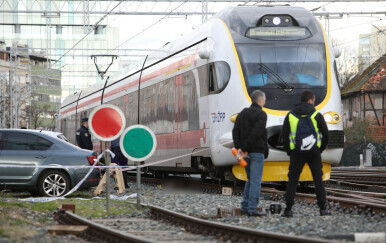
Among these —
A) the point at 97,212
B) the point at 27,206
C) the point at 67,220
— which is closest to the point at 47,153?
the point at 27,206

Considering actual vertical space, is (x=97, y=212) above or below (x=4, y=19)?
below

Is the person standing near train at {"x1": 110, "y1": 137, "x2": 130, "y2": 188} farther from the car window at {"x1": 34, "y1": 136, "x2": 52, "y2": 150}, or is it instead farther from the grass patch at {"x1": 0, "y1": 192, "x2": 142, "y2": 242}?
the grass patch at {"x1": 0, "y1": 192, "x2": 142, "y2": 242}

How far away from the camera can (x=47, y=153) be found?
16078mm

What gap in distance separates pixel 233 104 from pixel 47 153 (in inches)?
155

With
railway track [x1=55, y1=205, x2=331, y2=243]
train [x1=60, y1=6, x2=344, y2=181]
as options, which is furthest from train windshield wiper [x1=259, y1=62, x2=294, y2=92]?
railway track [x1=55, y1=205, x2=331, y2=243]

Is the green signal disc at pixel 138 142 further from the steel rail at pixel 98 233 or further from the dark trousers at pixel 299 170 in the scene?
the dark trousers at pixel 299 170

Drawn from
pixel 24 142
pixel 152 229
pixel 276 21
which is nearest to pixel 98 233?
pixel 152 229

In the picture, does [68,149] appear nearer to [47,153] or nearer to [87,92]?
[47,153]

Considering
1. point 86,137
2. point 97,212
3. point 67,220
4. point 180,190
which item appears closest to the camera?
point 67,220

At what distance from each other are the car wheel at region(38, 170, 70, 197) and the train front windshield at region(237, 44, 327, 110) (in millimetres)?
4171

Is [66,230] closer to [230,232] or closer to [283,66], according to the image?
[230,232]

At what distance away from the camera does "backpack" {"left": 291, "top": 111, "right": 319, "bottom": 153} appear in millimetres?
10891

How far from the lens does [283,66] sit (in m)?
15.4

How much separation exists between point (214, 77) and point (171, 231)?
661 cm
